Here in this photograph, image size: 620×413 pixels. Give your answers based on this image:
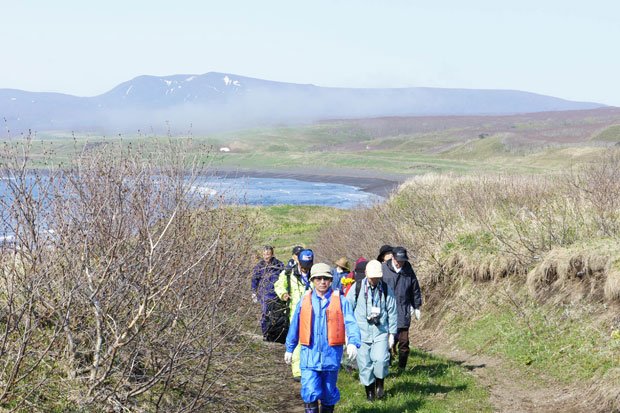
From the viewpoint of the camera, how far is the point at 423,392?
10375 millimetres

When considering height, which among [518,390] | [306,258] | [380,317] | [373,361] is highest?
[306,258]

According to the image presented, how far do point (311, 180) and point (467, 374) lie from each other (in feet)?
308

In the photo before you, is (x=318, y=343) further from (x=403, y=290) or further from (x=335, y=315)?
(x=403, y=290)

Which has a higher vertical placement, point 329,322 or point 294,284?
point 329,322

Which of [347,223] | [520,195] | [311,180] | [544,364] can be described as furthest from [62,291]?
[311,180]

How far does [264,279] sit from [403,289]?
2.24 meters

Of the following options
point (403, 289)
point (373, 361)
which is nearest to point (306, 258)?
point (373, 361)

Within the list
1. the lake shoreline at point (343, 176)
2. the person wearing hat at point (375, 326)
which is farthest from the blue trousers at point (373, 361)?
the lake shoreline at point (343, 176)

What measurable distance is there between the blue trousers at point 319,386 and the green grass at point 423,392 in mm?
1305

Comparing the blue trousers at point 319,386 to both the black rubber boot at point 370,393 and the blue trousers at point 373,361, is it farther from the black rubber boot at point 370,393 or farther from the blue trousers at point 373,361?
the black rubber boot at point 370,393

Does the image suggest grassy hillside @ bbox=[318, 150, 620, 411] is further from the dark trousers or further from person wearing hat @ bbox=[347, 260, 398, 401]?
person wearing hat @ bbox=[347, 260, 398, 401]

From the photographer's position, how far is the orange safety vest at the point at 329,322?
8195mm

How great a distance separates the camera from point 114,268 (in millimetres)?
7430

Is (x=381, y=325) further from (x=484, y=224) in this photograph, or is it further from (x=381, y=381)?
(x=484, y=224)
